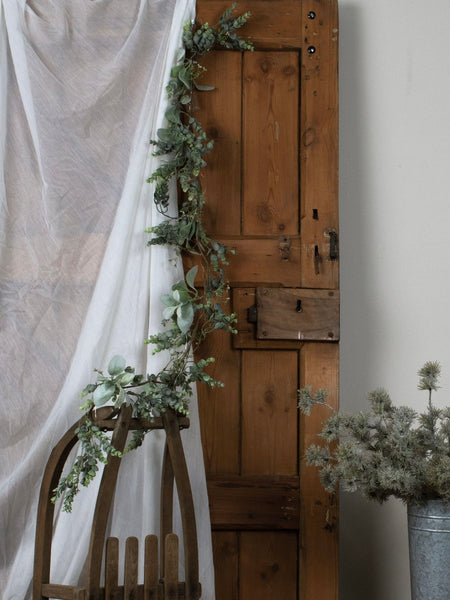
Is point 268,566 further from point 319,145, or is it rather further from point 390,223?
point 319,145

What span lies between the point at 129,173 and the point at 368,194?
27.7 inches

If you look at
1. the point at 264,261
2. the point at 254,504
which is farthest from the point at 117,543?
the point at 264,261

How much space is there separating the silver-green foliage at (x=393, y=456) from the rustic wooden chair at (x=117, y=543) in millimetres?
330

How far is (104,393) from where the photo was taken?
Answer: 174 cm

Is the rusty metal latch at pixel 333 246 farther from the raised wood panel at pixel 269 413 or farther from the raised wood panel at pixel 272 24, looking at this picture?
the raised wood panel at pixel 272 24

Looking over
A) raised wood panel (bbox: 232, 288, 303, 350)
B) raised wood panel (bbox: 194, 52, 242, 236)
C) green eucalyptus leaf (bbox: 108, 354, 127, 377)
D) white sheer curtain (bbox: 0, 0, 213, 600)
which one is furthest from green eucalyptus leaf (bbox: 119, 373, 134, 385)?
raised wood panel (bbox: 194, 52, 242, 236)

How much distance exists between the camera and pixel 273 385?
215cm

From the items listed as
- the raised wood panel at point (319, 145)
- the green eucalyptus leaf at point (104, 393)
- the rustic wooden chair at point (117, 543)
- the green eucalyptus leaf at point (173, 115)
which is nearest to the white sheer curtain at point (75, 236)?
the green eucalyptus leaf at point (173, 115)

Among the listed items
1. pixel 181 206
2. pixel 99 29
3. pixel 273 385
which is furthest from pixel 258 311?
pixel 99 29

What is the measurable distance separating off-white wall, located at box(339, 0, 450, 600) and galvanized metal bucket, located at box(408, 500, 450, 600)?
1.64 feet

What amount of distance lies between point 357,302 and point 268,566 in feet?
2.50

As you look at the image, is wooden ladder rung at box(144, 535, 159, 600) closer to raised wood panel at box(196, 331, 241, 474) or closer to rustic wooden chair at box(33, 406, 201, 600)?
rustic wooden chair at box(33, 406, 201, 600)

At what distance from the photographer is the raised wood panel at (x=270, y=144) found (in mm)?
2188

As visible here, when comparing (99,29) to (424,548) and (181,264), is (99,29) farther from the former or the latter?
(424,548)
